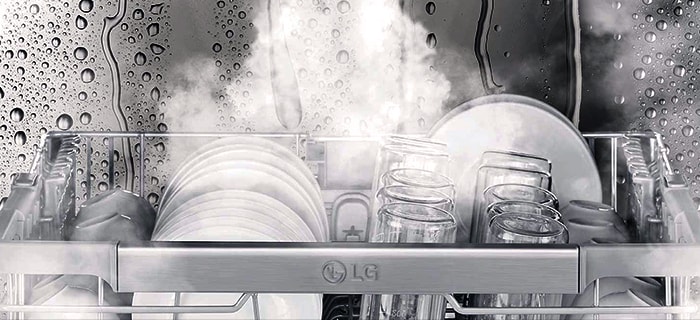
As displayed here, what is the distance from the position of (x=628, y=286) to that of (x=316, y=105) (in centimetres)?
43

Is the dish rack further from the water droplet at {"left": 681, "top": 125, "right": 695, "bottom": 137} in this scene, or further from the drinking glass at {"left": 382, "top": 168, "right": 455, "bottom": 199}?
the water droplet at {"left": 681, "top": 125, "right": 695, "bottom": 137}

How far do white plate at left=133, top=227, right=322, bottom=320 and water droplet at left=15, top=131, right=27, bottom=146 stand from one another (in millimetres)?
358

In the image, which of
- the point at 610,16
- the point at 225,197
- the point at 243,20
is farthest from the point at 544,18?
the point at 225,197

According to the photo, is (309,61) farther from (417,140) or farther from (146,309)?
(146,309)

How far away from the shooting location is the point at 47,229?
2.46 feet

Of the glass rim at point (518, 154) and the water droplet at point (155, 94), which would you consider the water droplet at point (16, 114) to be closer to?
the water droplet at point (155, 94)

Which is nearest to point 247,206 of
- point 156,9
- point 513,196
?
point 513,196

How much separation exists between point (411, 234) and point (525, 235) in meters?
0.09

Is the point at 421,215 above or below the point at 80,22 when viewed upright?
below

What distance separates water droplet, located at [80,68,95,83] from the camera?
98 cm

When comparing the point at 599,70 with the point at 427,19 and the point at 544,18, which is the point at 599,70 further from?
the point at 427,19

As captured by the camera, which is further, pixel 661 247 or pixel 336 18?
pixel 336 18

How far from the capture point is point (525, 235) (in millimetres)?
664

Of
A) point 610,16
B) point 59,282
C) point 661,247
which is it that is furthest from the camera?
point 610,16
